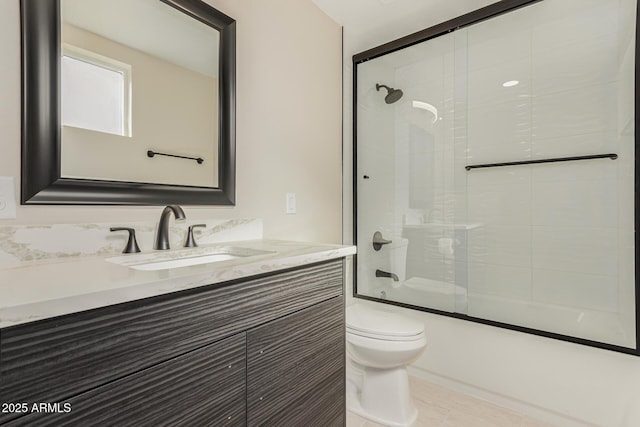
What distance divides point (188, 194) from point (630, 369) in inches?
83.8

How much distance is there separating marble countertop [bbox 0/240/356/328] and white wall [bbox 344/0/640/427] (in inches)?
55.3

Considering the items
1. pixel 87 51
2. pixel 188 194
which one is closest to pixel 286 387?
pixel 188 194

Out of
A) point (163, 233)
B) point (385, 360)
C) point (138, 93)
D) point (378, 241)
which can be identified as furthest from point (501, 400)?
point (138, 93)

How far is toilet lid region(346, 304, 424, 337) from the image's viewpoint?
1584 mm

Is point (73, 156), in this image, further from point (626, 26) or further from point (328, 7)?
point (626, 26)

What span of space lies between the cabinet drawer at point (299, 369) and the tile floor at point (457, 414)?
0.56 metres

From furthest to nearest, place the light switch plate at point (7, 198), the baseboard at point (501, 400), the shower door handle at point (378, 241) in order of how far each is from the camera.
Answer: the shower door handle at point (378, 241)
the baseboard at point (501, 400)
the light switch plate at point (7, 198)

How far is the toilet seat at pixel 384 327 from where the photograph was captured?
1.58m

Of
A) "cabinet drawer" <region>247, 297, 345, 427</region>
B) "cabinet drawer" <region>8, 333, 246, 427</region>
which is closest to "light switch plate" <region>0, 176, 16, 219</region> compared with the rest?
"cabinet drawer" <region>8, 333, 246, 427</region>

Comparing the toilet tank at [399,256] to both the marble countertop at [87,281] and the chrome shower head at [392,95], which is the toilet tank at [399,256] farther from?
the marble countertop at [87,281]

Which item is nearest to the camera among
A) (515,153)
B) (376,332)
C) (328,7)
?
(376,332)

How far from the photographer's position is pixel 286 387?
41.5 inches

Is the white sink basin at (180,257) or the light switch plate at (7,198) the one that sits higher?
the light switch plate at (7,198)

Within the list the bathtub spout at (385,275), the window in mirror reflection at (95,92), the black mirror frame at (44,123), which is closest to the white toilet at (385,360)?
the bathtub spout at (385,275)
